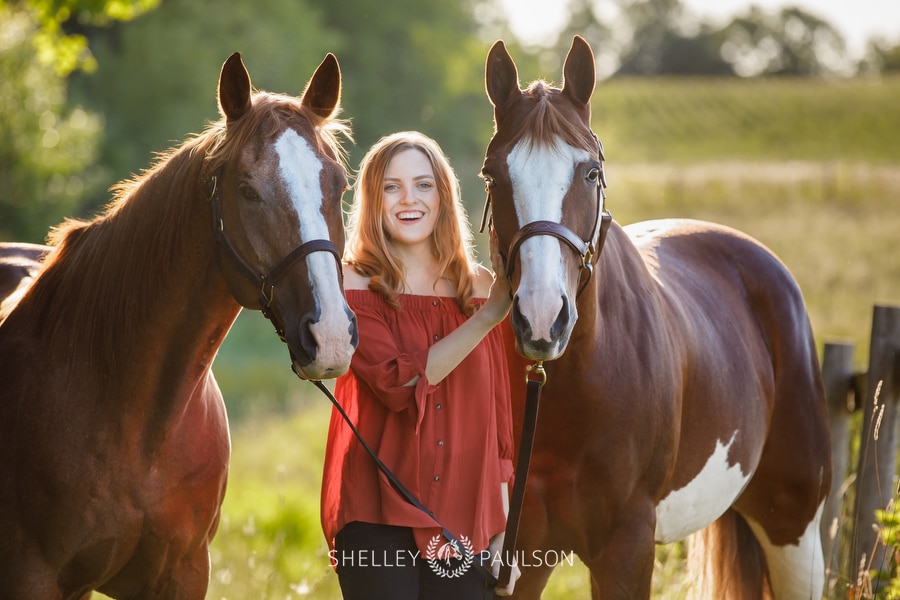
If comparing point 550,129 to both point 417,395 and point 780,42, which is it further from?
point 780,42

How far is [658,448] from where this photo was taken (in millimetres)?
3268

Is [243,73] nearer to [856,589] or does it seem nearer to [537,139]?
[537,139]

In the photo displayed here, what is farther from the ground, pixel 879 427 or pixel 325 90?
pixel 325 90

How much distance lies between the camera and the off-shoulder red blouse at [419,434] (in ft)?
8.73

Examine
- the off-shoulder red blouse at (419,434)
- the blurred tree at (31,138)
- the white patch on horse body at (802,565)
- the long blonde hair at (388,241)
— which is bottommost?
the white patch on horse body at (802,565)

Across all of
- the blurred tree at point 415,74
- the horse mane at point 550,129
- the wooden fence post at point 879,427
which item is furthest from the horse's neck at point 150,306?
the blurred tree at point 415,74

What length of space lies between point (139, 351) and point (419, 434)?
867 millimetres

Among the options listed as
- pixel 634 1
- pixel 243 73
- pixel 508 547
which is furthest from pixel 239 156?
pixel 634 1

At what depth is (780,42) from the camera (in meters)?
58.8

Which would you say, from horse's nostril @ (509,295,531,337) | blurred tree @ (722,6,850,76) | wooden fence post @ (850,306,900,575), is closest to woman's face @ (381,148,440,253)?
horse's nostril @ (509,295,531,337)

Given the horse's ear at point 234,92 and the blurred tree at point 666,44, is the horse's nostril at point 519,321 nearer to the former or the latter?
the horse's ear at point 234,92

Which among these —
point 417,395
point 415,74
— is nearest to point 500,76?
point 417,395

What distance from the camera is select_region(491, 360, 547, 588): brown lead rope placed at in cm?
274

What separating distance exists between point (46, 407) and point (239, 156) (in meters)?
0.97
